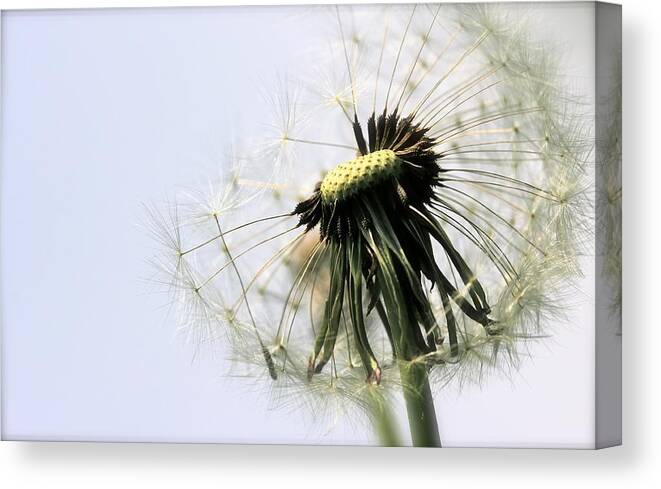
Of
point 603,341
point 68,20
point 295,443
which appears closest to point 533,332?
point 603,341

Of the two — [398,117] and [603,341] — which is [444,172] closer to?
[398,117]

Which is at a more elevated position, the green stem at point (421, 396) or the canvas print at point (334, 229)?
the canvas print at point (334, 229)

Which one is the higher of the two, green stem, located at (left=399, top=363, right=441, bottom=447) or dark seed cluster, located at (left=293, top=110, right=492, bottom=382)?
dark seed cluster, located at (left=293, top=110, right=492, bottom=382)

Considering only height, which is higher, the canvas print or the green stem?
the canvas print

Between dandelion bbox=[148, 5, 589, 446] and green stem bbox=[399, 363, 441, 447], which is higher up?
dandelion bbox=[148, 5, 589, 446]

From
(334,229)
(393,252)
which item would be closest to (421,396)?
(393,252)

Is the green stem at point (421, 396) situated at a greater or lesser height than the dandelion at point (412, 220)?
lesser
